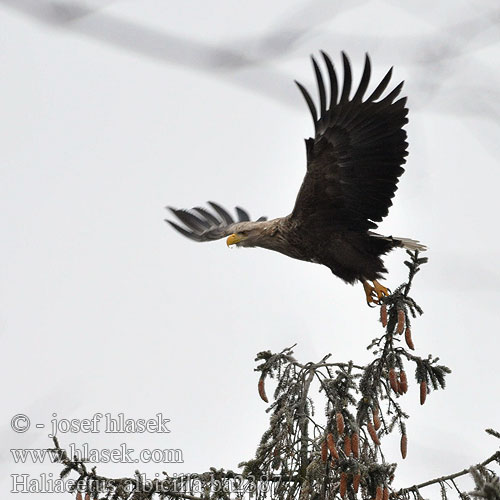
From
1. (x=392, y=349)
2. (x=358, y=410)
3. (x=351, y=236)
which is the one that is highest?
(x=351, y=236)

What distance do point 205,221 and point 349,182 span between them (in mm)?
3351

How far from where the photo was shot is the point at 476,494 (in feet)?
6.98

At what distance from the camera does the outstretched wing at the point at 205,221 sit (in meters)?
8.41

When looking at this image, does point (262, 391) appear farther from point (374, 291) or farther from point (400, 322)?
point (374, 291)

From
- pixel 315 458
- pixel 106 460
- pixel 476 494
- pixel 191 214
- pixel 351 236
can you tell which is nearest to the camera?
pixel 476 494

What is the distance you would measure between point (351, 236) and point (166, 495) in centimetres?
264

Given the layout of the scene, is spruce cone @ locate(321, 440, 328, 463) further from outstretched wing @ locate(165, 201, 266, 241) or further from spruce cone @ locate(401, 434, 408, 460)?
outstretched wing @ locate(165, 201, 266, 241)

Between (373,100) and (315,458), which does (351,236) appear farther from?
(315,458)

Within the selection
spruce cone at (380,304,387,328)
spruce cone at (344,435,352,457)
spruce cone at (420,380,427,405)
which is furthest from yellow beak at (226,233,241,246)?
spruce cone at (344,435,352,457)

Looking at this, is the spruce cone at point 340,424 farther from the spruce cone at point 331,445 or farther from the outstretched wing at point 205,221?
the outstretched wing at point 205,221

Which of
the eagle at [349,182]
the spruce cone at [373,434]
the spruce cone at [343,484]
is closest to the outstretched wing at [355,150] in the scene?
the eagle at [349,182]

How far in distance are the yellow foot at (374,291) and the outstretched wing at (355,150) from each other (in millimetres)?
521

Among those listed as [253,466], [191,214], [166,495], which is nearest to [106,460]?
[166,495]

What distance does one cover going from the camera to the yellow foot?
6055 mm
